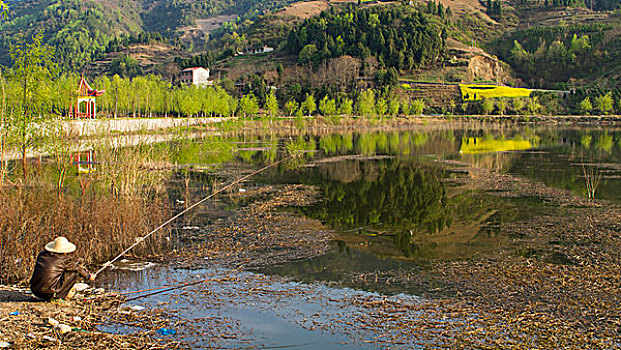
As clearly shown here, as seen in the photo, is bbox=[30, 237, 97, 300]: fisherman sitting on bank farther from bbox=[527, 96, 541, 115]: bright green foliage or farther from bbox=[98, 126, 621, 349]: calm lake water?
bbox=[527, 96, 541, 115]: bright green foliage

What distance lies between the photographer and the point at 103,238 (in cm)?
1325

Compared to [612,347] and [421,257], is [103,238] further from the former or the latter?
[612,347]

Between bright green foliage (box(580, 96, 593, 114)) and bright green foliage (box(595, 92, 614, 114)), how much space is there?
1856mm

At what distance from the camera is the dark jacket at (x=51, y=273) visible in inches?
360

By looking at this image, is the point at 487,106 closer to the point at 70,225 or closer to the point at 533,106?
the point at 533,106

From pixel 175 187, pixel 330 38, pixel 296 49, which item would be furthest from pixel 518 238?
pixel 296 49

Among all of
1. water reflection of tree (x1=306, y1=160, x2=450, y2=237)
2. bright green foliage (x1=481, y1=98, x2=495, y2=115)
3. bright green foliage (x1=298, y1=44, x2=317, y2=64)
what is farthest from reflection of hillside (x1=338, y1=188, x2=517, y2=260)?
bright green foliage (x1=298, y1=44, x2=317, y2=64)

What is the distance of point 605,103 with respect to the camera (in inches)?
4427

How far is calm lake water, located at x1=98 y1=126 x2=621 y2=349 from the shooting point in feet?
32.6

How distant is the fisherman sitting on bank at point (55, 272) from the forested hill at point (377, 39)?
13708 centimetres

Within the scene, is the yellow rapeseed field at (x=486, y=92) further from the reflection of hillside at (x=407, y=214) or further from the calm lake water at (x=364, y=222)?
the reflection of hillside at (x=407, y=214)

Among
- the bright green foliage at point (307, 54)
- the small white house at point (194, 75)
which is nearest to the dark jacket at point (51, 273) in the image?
the bright green foliage at point (307, 54)

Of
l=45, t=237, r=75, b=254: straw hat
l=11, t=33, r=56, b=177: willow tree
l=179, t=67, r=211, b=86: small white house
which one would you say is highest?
l=179, t=67, r=211, b=86: small white house

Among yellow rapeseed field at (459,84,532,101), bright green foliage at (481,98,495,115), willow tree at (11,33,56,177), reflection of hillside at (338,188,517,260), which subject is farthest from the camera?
yellow rapeseed field at (459,84,532,101)
